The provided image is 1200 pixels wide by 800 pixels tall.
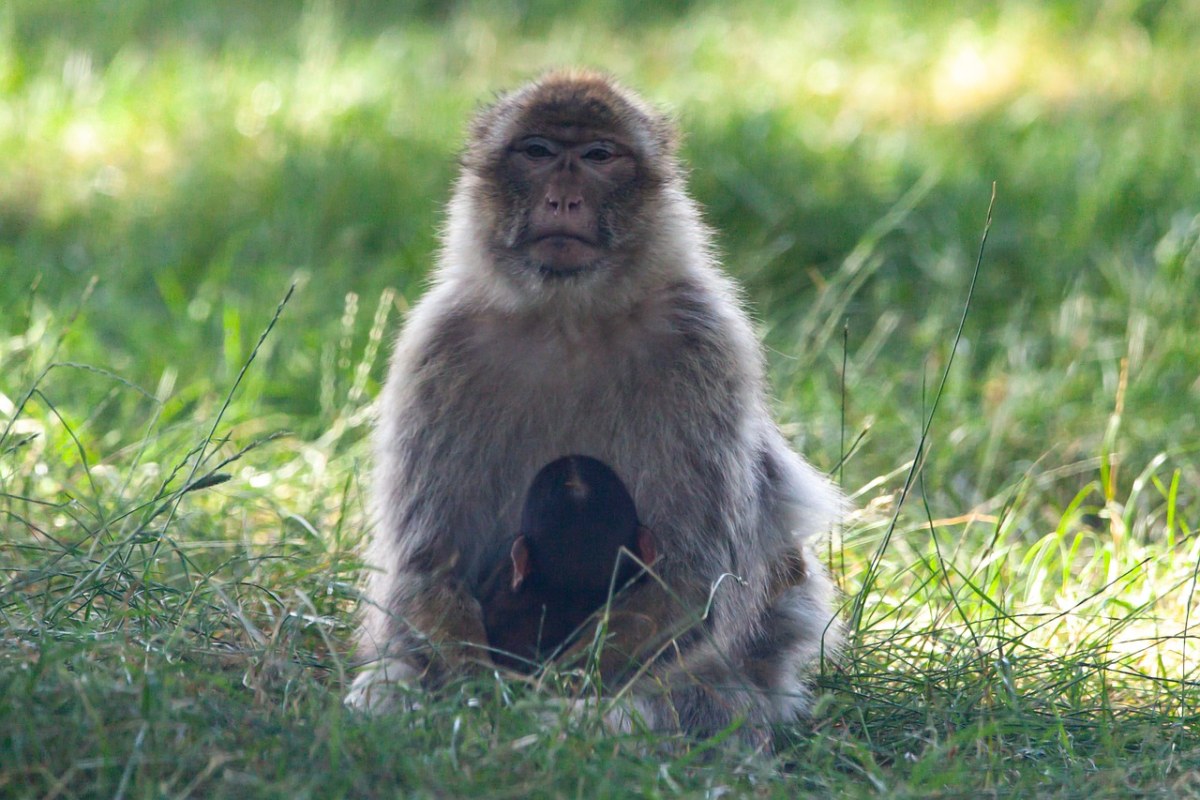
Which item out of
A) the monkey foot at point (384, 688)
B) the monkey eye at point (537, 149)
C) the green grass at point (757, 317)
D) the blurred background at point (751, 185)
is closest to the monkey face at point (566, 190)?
the monkey eye at point (537, 149)

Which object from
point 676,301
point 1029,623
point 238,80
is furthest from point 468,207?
point 238,80

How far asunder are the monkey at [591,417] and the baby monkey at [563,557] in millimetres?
51

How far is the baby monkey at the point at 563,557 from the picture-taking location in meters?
2.75

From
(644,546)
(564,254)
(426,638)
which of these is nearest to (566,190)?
(564,254)

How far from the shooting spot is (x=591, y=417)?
9.70ft

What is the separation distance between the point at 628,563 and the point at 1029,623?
123 cm

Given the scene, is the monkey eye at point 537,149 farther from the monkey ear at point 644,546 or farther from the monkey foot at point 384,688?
the monkey foot at point 384,688

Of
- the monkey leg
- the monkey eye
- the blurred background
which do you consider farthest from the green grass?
the monkey eye

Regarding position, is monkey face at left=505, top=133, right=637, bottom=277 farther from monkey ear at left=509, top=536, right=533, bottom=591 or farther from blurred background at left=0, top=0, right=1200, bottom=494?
blurred background at left=0, top=0, right=1200, bottom=494

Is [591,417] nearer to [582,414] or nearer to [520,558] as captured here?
[582,414]

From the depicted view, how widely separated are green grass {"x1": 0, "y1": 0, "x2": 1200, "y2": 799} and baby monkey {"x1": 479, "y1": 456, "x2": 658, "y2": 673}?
185 mm

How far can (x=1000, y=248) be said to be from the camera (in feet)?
19.1

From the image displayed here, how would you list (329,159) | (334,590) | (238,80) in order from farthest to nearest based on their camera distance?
(238,80), (329,159), (334,590)

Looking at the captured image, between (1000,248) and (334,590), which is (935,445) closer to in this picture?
(1000,248)
